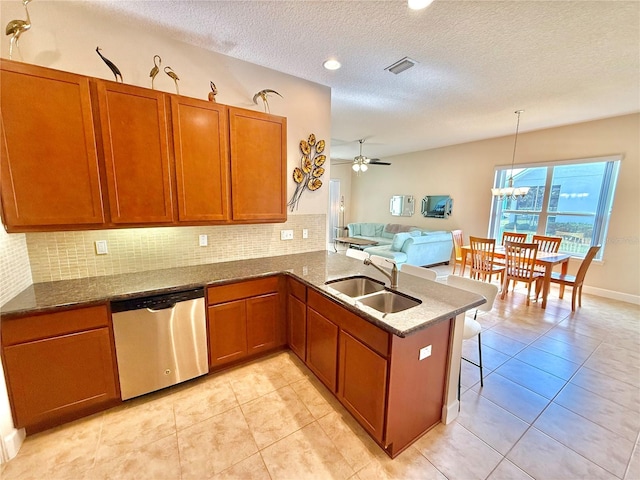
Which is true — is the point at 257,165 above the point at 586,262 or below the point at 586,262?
above

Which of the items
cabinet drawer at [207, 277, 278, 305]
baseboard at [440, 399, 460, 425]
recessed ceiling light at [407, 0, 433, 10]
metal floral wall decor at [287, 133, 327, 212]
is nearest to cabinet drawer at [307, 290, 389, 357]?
cabinet drawer at [207, 277, 278, 305]

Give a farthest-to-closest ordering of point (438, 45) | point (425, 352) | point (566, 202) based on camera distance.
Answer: point (566, 202) → point (438, 45) → point (425, 352)

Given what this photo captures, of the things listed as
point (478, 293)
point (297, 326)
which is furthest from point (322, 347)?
point (478, 293)

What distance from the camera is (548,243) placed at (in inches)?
172

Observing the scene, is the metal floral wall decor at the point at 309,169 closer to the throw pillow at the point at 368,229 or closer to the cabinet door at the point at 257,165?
the cabinet door at the point at 257,165

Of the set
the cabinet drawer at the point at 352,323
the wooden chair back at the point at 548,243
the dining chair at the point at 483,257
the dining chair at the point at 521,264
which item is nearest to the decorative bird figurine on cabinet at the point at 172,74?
the cabinet drawer at the point at 352,323

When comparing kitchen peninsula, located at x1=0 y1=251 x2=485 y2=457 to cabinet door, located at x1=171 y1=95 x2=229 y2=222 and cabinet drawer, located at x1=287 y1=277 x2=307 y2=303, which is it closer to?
cabinet drawer, located at x1=287 y1=277 x2=307 y2=303

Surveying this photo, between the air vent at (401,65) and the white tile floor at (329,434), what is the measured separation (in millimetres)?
2856

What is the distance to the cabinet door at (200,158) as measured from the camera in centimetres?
200

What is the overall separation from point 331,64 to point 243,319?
8.05 ft

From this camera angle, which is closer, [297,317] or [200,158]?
[200,158]

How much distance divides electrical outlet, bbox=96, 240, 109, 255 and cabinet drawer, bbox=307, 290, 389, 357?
1.66 metres

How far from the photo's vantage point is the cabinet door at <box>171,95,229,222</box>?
6.55 ft

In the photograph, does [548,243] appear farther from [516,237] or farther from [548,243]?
[516,237]
